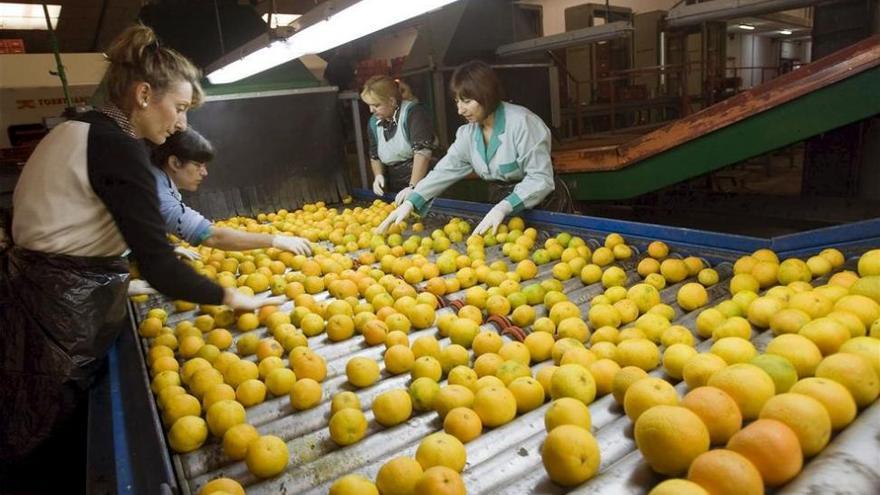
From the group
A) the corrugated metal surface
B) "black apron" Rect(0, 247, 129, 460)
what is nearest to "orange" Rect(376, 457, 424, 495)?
the corrugated metal surface

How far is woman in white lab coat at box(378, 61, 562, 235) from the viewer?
13.7ft

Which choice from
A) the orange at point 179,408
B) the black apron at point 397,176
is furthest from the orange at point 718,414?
the black apron at point 397,176

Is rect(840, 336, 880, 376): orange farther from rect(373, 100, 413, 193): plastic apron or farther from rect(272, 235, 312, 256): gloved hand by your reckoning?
rect(373, 100, 413, 193): plastic apron

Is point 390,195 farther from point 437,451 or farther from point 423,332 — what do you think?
point 437,451

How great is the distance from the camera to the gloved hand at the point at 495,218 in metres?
4.06

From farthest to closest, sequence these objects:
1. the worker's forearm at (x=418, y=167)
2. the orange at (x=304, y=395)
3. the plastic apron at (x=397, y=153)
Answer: the plastic apron at (x=397, y=153)
the worker's forearm at (x=418, y=167)
the orange at (x=304, y=395)

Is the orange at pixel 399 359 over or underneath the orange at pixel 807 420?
underneath

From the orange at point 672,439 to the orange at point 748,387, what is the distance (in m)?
0.21

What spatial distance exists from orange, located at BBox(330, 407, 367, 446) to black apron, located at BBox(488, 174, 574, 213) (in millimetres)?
3145

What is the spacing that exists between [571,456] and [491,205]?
339cm

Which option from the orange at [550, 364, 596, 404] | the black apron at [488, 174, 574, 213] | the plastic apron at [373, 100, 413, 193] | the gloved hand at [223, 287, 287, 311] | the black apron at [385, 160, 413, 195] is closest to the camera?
the orange at [550, 364, 596, 404]

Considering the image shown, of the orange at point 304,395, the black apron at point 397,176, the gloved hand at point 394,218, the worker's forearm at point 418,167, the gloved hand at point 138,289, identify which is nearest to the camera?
the orange at point 304,395

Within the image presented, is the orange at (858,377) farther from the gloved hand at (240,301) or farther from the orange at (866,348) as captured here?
the gloved hand at (240,301)

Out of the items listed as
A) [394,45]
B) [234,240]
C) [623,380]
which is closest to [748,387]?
[623,380]
